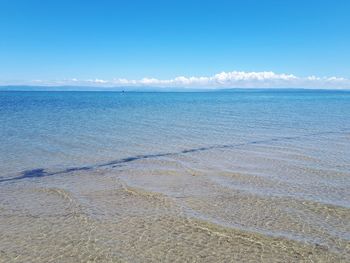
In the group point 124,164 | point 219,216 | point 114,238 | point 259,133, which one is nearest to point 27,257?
point 114,238

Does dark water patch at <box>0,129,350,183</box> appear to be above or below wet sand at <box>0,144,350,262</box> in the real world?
below

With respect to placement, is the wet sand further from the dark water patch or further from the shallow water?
the dark water patch

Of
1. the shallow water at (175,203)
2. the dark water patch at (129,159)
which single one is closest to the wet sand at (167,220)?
the shallow water at (175,203)

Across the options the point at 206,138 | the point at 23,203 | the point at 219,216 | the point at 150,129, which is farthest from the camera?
the point at 150,129

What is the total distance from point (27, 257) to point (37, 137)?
20.4 m

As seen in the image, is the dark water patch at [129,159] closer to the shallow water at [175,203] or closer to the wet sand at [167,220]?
the shallow water at [175,203]

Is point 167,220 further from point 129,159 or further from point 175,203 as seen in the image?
point 129,159

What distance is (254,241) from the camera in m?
8.99

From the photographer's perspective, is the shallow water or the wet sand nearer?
the wet sand

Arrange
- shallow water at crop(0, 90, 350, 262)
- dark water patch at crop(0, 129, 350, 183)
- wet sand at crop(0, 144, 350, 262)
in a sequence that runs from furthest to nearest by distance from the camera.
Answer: dark water patch at crop(0, 129, 350, 183) < shallow water at crop(0, 90, 350, 262) < wet sand at crop(0, 144, 350, 262)

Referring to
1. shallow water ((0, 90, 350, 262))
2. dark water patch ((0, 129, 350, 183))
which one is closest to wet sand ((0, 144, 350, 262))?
shallow water ((0, 90, 350, 262))

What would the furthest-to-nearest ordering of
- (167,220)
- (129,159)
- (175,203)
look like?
(129,159) < (175,203) < (167,220)

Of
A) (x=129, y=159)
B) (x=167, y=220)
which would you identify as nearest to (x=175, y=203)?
(x=167, y=220)

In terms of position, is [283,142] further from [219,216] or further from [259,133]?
[219,216]
